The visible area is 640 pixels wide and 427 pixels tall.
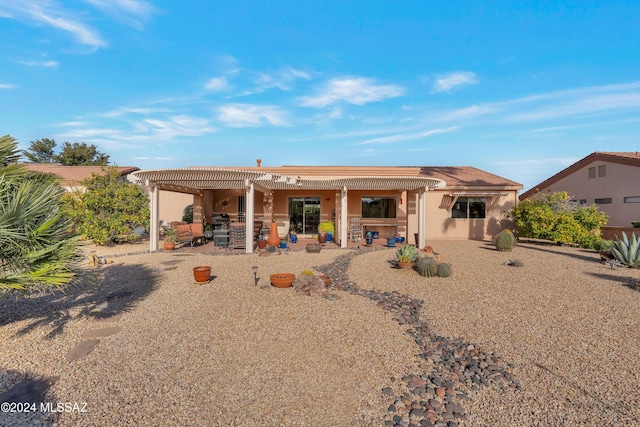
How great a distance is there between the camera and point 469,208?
16.4 meters

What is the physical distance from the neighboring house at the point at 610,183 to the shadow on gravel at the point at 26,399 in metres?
21.0

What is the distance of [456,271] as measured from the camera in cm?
841

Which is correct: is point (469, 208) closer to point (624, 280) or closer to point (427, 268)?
point (624, 280)

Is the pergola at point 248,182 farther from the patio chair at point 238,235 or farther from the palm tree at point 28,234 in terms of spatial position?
the palm tree at point 28,234

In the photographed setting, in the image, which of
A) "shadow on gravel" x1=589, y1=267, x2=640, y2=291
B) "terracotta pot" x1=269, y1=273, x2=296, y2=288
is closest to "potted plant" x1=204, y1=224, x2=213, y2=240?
"terracotta pot" x1=269, y1=273, x2=296, y2=288

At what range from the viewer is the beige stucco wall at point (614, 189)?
46.9 feet

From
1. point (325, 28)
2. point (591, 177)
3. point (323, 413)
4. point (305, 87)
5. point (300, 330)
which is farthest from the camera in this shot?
point (591, 177)

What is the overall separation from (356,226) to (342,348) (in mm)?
11725

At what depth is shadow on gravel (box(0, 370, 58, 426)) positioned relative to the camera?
8.84ft

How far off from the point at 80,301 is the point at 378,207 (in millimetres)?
13084

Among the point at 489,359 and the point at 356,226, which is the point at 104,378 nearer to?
the point at 489,359

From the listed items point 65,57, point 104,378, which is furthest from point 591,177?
point 65,57

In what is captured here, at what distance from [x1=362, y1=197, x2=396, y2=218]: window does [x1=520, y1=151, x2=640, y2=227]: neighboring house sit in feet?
32.3

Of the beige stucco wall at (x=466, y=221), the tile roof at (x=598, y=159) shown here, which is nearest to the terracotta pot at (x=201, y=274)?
the beige stucco wall at (x=466, y=221)
